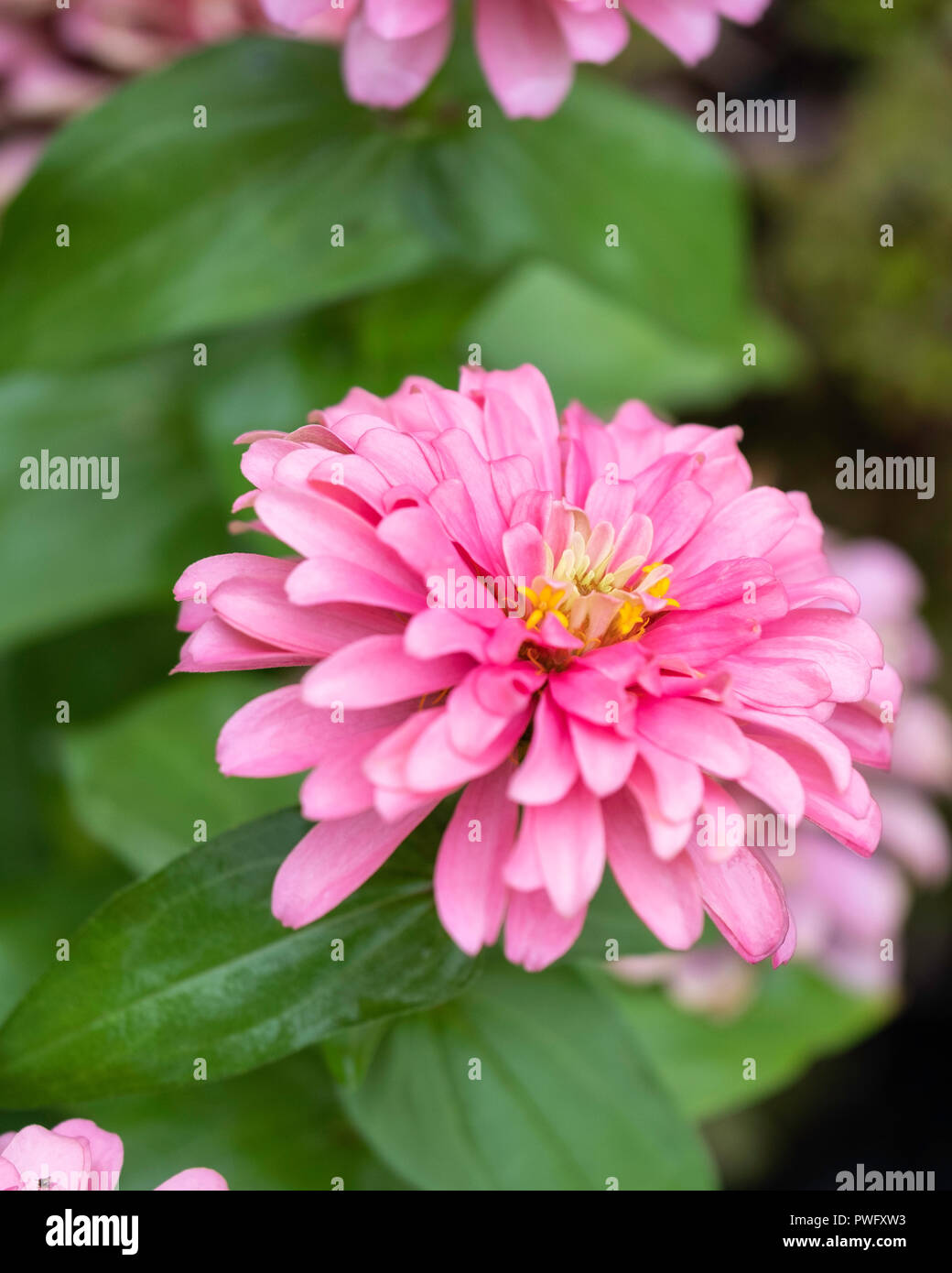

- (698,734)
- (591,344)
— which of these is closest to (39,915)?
(698,734)

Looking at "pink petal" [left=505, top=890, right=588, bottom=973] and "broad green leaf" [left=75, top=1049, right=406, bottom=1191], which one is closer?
"pink petal" [left=505, top=890, right=588, bottom=973]

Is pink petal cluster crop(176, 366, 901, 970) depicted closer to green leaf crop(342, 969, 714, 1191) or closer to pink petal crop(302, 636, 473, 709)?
pink petal crop(302, 636, 473, 709)

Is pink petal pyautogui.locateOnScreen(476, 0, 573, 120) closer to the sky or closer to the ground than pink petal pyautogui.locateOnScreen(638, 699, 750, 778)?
closer to the sky

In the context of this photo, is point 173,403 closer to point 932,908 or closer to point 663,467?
point 663,467

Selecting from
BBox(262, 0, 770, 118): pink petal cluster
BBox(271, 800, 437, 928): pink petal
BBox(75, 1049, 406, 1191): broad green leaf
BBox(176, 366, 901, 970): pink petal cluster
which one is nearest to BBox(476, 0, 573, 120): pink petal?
BBox(262, 0, 770, 118): pink petal cluster

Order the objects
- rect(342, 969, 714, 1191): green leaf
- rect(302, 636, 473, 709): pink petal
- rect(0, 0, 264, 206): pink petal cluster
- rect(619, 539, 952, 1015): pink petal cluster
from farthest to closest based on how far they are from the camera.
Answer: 1. rect(619, 539, 952, 1015): pink petal cluster
2. rect(0, 0, 264, 206): pink petal cluster
3. rect(342, 969, 714, 1191): green leaf
4. rect(302, 636, 473, 709): pink petal
